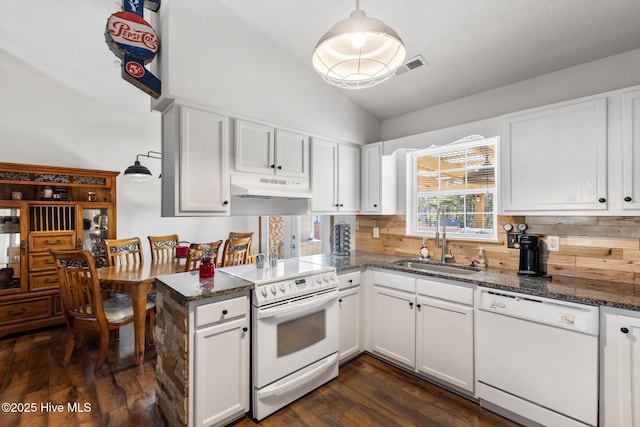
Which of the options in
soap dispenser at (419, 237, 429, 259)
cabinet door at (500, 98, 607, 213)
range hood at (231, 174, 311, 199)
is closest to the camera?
cabinet door at (500, 98, 607, 213)

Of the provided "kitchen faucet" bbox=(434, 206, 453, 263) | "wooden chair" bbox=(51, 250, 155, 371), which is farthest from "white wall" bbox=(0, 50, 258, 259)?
"kitchen faucet" bbox=(434, 206, 453, 263)

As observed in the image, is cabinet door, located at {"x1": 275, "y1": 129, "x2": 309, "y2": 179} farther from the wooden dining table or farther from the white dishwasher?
the white dishwasher

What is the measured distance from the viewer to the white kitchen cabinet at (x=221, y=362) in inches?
67.8

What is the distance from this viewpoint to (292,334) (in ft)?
7.07

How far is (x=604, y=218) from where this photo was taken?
209cm

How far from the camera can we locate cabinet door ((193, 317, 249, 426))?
67.9 inches

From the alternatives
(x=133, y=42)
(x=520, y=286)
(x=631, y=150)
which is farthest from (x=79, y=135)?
(x=631, y=150)

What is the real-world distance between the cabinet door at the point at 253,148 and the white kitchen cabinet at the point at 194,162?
0.11m

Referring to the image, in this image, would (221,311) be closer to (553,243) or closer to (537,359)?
(537,359)

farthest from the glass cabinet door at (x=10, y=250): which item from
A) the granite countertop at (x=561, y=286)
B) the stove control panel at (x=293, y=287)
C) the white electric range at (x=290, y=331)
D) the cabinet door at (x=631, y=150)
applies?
the cabinet door at (x=631, y=150)

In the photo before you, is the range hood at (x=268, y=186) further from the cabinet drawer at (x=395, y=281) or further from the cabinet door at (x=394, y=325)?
the cabinet door at (x=394, y=325)

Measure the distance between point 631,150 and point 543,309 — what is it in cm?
114

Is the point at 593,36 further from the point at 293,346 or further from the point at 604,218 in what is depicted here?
the point at 293,346
